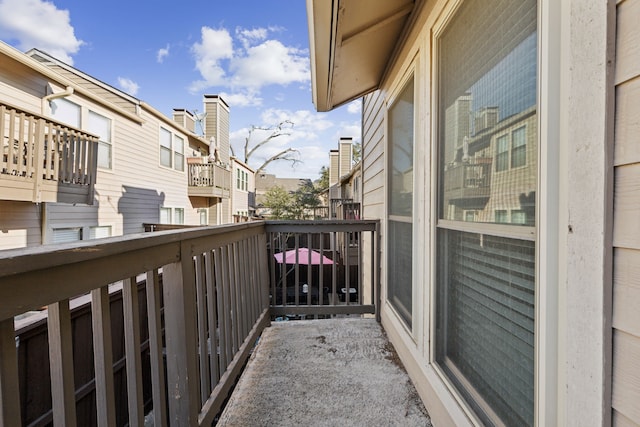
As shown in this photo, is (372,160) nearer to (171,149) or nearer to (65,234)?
(65,234)

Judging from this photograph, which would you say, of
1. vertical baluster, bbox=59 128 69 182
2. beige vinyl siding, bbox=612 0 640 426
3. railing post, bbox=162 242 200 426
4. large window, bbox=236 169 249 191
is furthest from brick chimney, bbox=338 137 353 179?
beige vinyl siding, bbox=612 0 640 426

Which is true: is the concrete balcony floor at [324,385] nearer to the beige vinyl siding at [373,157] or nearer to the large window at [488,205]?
the large window at [488,205]

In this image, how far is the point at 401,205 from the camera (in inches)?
97.9

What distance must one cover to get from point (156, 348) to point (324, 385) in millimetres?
1218

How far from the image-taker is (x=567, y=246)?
30.2 inches

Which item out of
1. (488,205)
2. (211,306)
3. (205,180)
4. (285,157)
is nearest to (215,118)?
(205,180)

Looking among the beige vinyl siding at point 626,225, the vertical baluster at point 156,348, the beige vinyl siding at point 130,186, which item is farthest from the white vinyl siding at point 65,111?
the beige vinyl siding at point 626,225

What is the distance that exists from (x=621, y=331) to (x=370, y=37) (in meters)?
2.16

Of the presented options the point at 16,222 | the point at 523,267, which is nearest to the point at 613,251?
the point at 523,267

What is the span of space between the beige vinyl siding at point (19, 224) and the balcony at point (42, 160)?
1.36 feet

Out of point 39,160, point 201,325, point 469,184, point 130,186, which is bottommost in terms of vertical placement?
point 201,325

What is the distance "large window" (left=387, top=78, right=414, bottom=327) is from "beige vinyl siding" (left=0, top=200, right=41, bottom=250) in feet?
17.7

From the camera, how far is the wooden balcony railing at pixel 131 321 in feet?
2.15

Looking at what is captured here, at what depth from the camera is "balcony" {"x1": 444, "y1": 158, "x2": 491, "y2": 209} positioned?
3.95 feet
